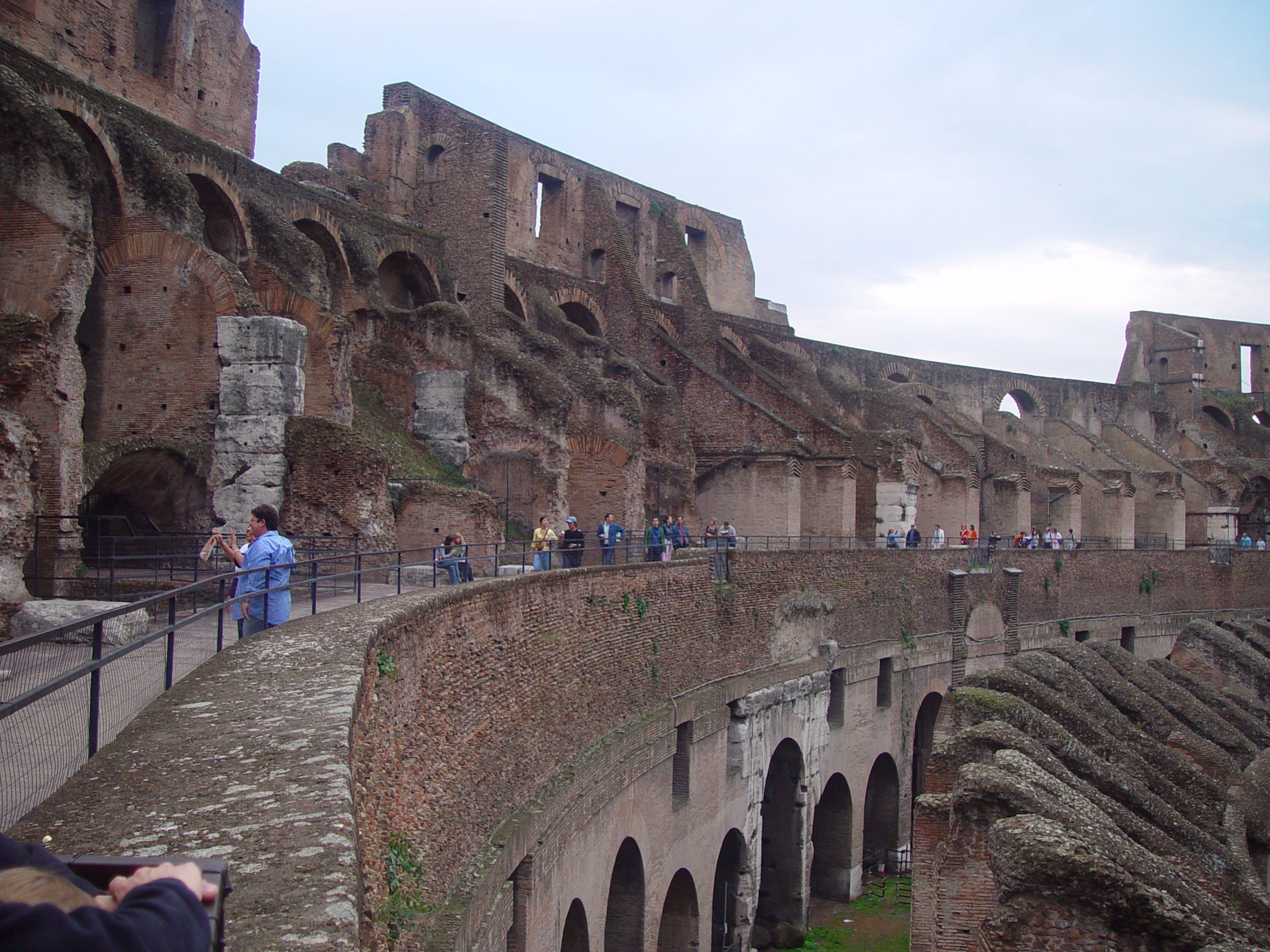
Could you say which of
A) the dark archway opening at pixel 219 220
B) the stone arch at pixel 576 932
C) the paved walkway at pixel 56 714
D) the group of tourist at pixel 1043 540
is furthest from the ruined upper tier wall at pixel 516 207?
the paved walkway at pixel 56 714

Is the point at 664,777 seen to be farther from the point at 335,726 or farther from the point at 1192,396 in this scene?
the point at 1192,396

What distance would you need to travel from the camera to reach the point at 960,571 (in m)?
21.2

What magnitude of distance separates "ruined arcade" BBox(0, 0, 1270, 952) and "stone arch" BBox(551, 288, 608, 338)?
0.63 feet

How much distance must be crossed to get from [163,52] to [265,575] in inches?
649

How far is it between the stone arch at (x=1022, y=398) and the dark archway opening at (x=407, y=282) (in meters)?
23.0

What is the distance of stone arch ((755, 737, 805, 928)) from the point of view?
15.6m

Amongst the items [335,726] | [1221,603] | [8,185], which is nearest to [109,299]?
[8,185]

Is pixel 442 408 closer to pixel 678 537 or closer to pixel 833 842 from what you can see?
pixel 678 537

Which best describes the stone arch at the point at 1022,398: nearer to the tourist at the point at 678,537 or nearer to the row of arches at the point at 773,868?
the row of arches at the point at 773,868

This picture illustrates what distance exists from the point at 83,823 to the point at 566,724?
22.9 feet

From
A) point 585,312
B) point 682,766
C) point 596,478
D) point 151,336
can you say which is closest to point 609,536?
point 682,766

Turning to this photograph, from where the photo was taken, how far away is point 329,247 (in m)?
19.3

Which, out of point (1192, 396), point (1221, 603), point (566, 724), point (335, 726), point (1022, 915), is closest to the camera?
point (335, 726)

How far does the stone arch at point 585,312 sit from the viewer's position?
85.4 ft
